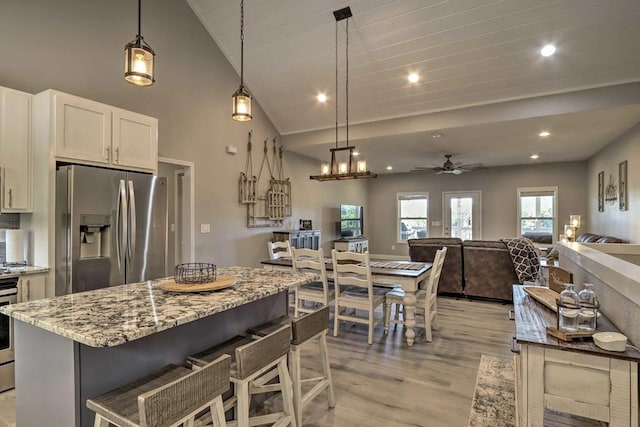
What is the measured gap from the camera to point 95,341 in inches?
44.0

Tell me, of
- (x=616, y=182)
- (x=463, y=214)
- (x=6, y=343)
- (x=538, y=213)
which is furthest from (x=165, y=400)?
(x=538, y=213)

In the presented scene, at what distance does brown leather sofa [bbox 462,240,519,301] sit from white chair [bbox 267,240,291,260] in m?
2.61

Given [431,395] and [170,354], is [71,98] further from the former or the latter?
[431,395]

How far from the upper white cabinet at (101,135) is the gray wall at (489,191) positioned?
8066 millimetres

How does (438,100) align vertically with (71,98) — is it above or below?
above

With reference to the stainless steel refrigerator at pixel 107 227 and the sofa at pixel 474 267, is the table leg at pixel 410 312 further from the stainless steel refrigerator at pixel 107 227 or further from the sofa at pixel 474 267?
the stainless steel refrigerator at pixel 107 227

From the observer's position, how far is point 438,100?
202 inches

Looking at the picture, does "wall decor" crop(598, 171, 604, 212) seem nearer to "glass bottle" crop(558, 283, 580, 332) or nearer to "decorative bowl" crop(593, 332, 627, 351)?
"glass bottle" crop(558, 283, 580, 332)

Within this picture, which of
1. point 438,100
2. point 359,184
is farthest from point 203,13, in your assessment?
point 359,184

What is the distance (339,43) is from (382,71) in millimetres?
729

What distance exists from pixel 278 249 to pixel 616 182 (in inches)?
223

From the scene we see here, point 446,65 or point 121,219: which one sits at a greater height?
point 446,65

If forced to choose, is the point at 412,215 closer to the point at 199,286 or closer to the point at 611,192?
the point at 611,192

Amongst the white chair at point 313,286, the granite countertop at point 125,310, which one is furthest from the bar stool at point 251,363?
the white chair at point 313,286
